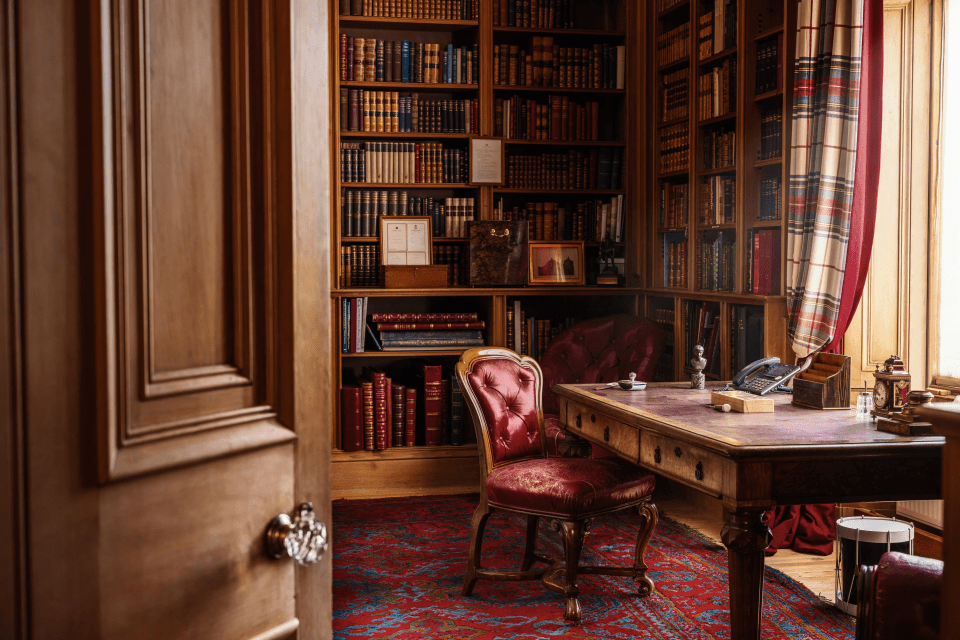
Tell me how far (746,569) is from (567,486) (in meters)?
0.83

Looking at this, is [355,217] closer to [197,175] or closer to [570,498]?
[570,498]

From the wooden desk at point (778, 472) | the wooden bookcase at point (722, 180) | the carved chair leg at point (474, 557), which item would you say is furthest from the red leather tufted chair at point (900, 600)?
the wooden bookcase at point (722, 180)

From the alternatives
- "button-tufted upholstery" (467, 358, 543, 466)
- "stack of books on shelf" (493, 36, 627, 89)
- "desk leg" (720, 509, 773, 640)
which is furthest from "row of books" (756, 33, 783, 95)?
"desk leg" (720, 509, 773, 640)

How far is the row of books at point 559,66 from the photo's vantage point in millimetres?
5266

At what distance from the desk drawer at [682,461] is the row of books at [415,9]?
323cm

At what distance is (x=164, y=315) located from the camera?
83cm

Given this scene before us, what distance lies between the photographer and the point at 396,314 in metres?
5.11

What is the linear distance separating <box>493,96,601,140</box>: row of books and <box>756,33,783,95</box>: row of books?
1364mm

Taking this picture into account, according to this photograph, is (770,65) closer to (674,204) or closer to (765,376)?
(674,204)

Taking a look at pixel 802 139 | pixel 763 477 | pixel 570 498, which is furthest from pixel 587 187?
pixel 763 477

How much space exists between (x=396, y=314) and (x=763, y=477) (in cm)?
309

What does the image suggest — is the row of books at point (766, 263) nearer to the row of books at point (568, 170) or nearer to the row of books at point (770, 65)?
the row of books at point (770, 65)

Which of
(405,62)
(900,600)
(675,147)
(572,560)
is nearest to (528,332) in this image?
(675,147)

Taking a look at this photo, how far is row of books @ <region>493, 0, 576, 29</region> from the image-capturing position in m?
5.23
